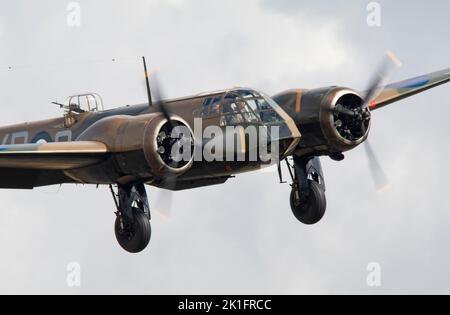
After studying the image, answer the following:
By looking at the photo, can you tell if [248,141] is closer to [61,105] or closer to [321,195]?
[321,195]

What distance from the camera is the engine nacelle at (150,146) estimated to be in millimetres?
31609

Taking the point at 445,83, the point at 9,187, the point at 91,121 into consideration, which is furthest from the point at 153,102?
the point at 445,83

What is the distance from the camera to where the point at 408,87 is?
38562 mm

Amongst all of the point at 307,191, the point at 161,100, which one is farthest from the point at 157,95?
the point at 307,191

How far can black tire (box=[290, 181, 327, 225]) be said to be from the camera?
35500 millimetres

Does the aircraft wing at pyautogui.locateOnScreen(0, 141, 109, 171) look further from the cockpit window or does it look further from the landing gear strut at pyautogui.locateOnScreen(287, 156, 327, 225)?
the landing gear strut at pyautogui.locateOnScreen(287, 156, 327, 225)

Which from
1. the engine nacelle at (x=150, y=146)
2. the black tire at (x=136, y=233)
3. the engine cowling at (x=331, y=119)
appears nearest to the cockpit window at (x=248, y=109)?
the engine cowling at (x=331, y=119)

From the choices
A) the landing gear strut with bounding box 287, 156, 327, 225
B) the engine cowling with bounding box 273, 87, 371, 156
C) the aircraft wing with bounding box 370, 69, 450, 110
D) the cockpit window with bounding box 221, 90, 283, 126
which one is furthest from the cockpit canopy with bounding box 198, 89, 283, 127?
the aircraft wing with bounding box 370, 69, 450, 110

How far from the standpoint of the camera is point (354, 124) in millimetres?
34562

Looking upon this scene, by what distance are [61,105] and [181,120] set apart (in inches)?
286

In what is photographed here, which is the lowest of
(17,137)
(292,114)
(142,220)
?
(142,220)

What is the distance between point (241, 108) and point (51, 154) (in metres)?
5.20

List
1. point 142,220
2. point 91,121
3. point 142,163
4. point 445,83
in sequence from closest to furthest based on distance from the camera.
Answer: point 142,163 → point 142,220 → point 91,121 → point 445,83

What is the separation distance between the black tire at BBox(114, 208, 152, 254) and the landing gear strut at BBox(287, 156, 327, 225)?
4.58 m
